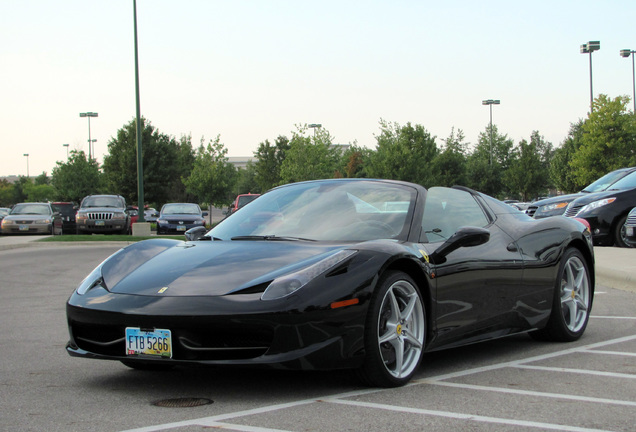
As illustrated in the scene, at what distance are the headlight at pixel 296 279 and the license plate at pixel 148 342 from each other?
58cm

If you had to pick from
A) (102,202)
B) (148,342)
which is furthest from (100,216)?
(148,342)

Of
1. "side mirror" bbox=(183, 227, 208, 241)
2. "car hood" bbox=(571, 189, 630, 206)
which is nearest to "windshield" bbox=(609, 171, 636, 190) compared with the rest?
"car hood" bbox=(571, 189, 630, 206)

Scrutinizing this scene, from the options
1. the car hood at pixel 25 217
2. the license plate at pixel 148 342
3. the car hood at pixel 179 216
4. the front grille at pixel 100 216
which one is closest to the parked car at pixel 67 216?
the car hood at pixel 25 217

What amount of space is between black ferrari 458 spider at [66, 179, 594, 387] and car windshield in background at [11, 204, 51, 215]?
2632 centimetres

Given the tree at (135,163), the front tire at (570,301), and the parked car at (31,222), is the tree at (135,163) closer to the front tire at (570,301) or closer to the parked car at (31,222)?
the parked car at (31,222)

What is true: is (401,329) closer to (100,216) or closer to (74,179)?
(100,216)

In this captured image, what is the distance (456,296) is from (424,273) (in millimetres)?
393

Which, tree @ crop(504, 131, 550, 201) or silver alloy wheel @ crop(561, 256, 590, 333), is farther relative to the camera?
tree @ crop(504, 131, 550, 201)

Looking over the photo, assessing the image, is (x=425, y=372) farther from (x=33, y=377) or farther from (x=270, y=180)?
(x=270, y=180)

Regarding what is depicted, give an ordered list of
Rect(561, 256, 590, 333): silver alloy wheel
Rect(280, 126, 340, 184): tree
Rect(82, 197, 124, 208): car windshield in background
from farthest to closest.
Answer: Rect(280, 126, 340, 184): tree < Rect(82, 197, 124, 208): car windshield in background < Rect(561, 256, 590, 333): silver alloy wheel

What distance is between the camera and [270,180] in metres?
93.9

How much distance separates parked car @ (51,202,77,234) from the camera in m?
34.8

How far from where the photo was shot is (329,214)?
522cm

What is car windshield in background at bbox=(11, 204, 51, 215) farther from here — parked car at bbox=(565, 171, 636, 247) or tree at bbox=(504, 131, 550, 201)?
tree at bbox=(504, 131, 550, 201)
